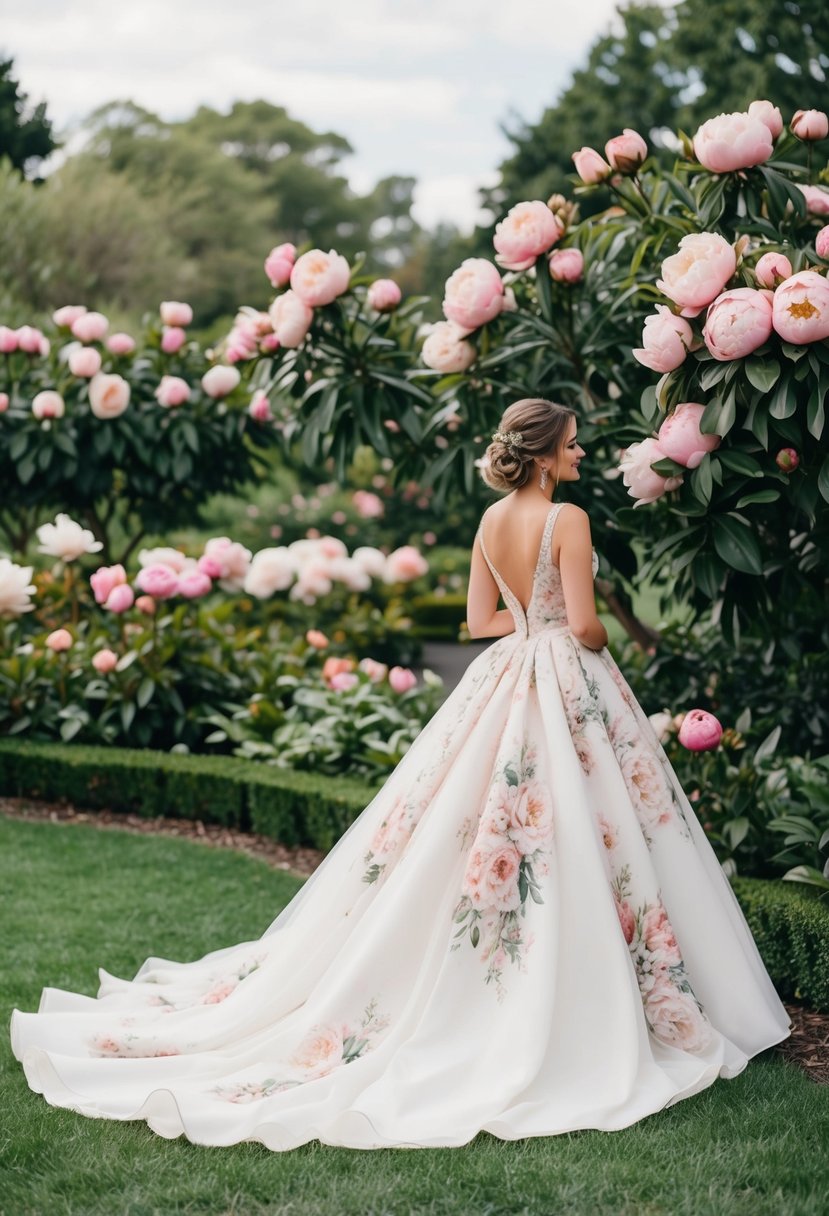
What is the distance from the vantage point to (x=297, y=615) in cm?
1050

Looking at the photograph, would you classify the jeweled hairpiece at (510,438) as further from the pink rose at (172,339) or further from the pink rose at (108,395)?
the pink rose at (172,339)

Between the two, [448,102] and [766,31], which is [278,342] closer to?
[766,31]

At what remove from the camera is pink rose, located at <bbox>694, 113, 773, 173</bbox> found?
3.64 meters

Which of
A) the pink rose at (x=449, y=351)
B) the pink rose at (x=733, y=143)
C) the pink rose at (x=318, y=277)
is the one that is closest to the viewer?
the pink rose at (x=733, y=143)

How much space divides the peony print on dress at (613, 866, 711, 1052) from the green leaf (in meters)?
0.93

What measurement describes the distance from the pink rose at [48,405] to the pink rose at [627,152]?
142 inches

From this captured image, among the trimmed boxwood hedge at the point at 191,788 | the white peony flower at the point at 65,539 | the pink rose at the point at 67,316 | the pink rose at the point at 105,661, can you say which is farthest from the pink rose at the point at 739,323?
the pink rose at the point at 67,316

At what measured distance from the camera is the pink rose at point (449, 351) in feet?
14.4

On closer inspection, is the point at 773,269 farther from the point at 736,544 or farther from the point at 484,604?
the point at 484,604

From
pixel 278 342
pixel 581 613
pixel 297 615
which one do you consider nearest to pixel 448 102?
pixel 297 615

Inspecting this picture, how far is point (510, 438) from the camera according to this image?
10.8 feet

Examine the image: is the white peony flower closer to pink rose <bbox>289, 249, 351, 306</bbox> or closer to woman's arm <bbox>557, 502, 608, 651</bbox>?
pink rose <bbox>289, 249, 351, 306</bbox>

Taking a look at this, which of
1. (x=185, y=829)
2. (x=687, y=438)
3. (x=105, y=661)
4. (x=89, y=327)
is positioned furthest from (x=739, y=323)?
(x=89, y=327)

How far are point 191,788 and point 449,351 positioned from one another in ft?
8.36
